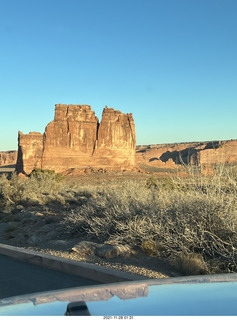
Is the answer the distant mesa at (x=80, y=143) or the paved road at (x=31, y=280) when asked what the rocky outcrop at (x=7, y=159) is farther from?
the paved road at (x=31, y=280)

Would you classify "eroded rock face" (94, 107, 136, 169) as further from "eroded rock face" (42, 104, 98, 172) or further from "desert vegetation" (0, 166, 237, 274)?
"desert vegetation" (0, 166, 237, 274)

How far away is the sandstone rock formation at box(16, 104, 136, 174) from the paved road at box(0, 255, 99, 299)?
64444mm

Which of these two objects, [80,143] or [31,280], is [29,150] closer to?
[80,143]

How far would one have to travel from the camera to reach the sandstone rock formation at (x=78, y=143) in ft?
241

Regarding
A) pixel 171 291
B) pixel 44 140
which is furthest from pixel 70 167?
pixel 171 291

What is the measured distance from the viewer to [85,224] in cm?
→ 1086

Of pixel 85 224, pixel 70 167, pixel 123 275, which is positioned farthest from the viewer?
pixel 70 167

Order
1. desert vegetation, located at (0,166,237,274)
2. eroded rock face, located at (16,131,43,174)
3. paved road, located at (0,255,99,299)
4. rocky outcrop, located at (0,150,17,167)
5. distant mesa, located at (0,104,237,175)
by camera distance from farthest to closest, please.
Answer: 1. rocky outcrop, located at (0,150,17,167)
2. eroded rock face, located at (16,131,43,174)
3. distant mesa, located at (0,104,237,175)
4. desert vegetation, located at (0,166,237,274)
5. paved road, located at (0,255,99,299)

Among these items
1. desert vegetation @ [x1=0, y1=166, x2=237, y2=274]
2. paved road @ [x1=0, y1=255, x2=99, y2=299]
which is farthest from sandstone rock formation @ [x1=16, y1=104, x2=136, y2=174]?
paved road @ [x1=0, y1=255, x2=99, y2=299]

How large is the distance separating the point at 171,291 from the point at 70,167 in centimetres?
7020

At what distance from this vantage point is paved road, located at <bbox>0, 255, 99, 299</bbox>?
5895mm

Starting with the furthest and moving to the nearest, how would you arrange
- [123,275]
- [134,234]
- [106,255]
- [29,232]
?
[29,232]
[134,234]
[106,255]
[123,275]

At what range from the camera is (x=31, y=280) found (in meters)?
6.45

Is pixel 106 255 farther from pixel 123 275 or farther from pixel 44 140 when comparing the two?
pixel 44 140
